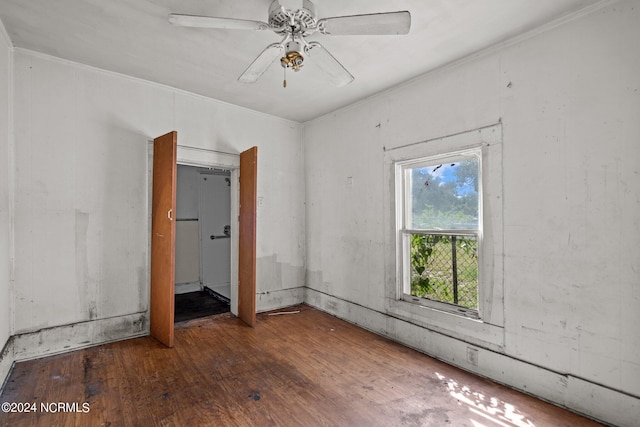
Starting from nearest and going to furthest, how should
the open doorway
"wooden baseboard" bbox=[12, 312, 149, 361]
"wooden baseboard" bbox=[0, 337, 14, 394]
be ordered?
"wooden baseboard" bbox=[0, 337, 14, 394] → "wooden baseboard" bbox=[12, 312, 149, 361] → the open doorway

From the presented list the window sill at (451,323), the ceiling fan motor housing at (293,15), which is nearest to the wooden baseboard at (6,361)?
the ceiling fan motor housing at (293,15)

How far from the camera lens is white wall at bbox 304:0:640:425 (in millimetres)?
2074

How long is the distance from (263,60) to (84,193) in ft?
7.76

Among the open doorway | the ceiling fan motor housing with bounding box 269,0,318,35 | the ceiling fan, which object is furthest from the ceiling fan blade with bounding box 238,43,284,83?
the open doorway

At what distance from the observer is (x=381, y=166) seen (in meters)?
3.73

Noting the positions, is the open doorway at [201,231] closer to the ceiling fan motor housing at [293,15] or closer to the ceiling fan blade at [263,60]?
the ceiling fan blade at [263,60]

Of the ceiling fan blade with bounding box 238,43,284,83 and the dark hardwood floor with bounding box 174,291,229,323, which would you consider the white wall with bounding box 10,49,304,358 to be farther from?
the ceiling fan blade with bounding box 238,43,284,83

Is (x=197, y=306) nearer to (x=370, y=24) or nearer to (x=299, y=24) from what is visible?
(x=299, y=24)

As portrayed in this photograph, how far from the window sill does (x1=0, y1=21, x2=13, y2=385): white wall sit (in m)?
3.59

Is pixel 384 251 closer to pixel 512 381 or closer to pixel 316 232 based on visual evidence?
pixel 316 232

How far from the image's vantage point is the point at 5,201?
2643mm

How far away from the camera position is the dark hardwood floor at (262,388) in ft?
7.04

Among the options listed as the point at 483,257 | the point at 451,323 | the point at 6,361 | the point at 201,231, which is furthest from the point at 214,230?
the point at 483,257

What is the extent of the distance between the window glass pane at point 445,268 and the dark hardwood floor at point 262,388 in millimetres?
641
